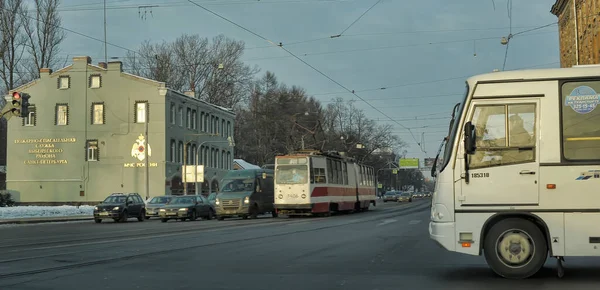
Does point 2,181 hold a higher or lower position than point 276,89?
lower

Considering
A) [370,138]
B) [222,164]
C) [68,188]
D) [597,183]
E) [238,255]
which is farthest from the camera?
[370,138]

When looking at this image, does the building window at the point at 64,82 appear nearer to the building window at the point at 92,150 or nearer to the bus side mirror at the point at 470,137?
the building window at the point at 92,150

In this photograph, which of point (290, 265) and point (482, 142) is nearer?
point (482, 142)

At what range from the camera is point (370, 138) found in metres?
101

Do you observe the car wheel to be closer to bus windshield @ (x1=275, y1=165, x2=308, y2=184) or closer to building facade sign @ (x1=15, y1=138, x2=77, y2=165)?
bus windshield @ (x1=275, y1=165, x2=308, y2=184)

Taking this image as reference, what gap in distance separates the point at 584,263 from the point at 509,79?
4.30 meters

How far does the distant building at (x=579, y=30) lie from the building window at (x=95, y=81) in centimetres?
4040

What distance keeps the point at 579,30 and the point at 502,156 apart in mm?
47532

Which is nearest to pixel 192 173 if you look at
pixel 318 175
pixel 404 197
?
pixel 318 175

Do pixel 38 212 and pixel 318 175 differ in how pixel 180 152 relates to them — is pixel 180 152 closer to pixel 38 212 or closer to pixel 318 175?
pixel 38 212

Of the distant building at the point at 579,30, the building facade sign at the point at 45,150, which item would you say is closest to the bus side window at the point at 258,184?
the distant building at the point at 579,30

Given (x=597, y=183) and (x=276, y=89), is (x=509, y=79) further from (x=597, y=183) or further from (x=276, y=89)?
(x=276, y=89)

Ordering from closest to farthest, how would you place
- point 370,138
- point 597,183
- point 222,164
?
point 597,183 < point 222,164 < point 370,138

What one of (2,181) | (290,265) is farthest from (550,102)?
(2,181)
